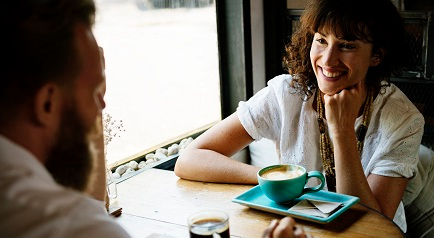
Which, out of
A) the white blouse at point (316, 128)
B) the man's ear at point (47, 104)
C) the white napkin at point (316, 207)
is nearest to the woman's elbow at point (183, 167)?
the white blouse at point (316, 128)

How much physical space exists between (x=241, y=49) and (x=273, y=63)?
0.24 metres

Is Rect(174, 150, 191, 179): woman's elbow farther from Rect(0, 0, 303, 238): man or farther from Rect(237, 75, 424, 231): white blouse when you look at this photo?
Rect(0, 0, 303, 238): man

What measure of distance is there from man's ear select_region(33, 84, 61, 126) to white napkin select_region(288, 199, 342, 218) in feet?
2.82

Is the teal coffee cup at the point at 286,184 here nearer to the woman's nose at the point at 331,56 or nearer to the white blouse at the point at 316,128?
the white blouse at the point at 316,128

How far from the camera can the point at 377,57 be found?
2.01m

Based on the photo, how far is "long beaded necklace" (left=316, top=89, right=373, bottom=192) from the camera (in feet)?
6.48

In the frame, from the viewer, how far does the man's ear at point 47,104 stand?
2.77 ft

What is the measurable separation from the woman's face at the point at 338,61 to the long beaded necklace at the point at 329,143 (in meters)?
0.11

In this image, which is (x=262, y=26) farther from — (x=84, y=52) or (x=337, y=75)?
(x=84, y=52)

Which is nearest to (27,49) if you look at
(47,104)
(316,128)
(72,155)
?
(47,104)

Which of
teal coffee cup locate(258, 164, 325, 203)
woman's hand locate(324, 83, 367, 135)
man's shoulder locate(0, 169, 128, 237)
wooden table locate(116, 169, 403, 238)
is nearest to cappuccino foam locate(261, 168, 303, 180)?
teal coffee cup locate(258, 164, 325, 203)

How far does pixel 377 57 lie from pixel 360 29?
171 millimetres

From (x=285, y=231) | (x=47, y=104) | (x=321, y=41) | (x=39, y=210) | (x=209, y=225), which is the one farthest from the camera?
(x=321, y=41)

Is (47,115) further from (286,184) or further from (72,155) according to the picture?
(286,184)
